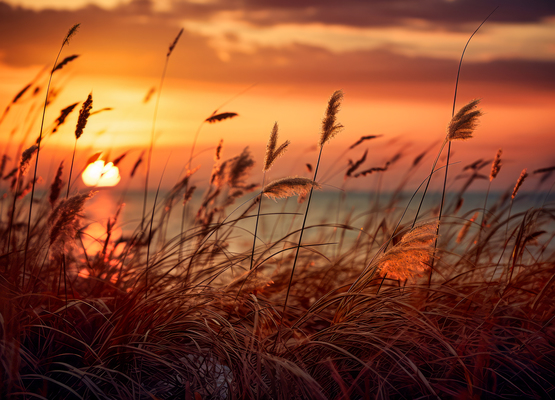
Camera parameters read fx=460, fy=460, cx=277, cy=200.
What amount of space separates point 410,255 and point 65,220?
136 cm

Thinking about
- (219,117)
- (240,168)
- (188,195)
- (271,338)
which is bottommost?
(271,338)

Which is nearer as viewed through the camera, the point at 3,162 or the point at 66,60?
the point at 66,60

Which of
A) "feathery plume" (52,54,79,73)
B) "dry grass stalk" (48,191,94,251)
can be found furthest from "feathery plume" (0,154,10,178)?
"dry grass stalk" (48,191,94,251)

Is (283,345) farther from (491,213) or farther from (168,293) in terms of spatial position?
(491,213)

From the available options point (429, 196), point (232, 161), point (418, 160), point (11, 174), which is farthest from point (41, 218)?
point (429, 196)

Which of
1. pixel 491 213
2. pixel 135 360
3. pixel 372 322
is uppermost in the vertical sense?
pixel 491 213

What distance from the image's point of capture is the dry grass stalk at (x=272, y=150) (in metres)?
2.12

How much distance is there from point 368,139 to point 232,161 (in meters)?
1.22

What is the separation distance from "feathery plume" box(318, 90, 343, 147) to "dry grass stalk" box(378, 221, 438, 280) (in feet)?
1.94

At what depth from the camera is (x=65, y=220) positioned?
1.84 m

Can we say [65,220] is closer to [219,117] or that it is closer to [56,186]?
[56,186]

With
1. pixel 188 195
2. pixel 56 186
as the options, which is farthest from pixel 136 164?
pixel 56 186

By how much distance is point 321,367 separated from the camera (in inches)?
75.3

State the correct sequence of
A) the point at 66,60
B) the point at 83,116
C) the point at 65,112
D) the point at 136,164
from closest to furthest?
the point at 83,116
the point at 65,112
the point at 66,60
the point at 136,164
